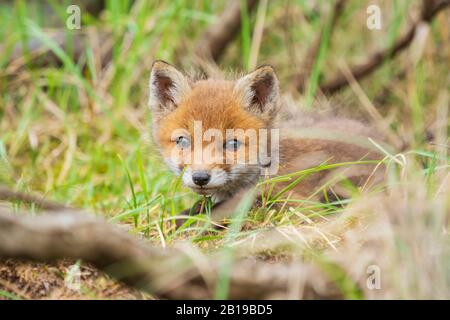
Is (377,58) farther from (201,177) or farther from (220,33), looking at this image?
(201,177)

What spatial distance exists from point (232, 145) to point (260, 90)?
0.53 meters

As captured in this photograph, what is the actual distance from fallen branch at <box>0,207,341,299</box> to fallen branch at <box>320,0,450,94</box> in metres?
4.02

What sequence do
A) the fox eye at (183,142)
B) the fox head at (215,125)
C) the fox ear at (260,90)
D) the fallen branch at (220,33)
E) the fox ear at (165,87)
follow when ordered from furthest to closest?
1. the fallen branch at (220,33)
2. the fox ear at (165,87)
3. the fox ear at (260,90)
4. the fox eye at (183,142)
5. the fox head at (215,125)

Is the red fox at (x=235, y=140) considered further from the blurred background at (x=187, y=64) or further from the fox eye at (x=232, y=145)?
the blurred background at (x=187, y=64)

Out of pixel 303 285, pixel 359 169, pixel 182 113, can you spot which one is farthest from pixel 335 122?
pixel 303 285

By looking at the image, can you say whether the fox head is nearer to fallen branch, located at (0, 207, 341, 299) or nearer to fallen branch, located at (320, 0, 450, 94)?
fallen branch, located at (0, 207, 341, 299)

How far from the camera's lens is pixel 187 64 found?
6824 millimetres

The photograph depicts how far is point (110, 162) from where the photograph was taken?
5.67 metres

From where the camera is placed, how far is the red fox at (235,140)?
404cm

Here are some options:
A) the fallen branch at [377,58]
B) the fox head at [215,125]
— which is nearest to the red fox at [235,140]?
the fox head at [215,125]

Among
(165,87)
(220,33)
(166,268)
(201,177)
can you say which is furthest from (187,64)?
(166,268)

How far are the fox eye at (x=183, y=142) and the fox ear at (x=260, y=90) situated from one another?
48 centimetres
